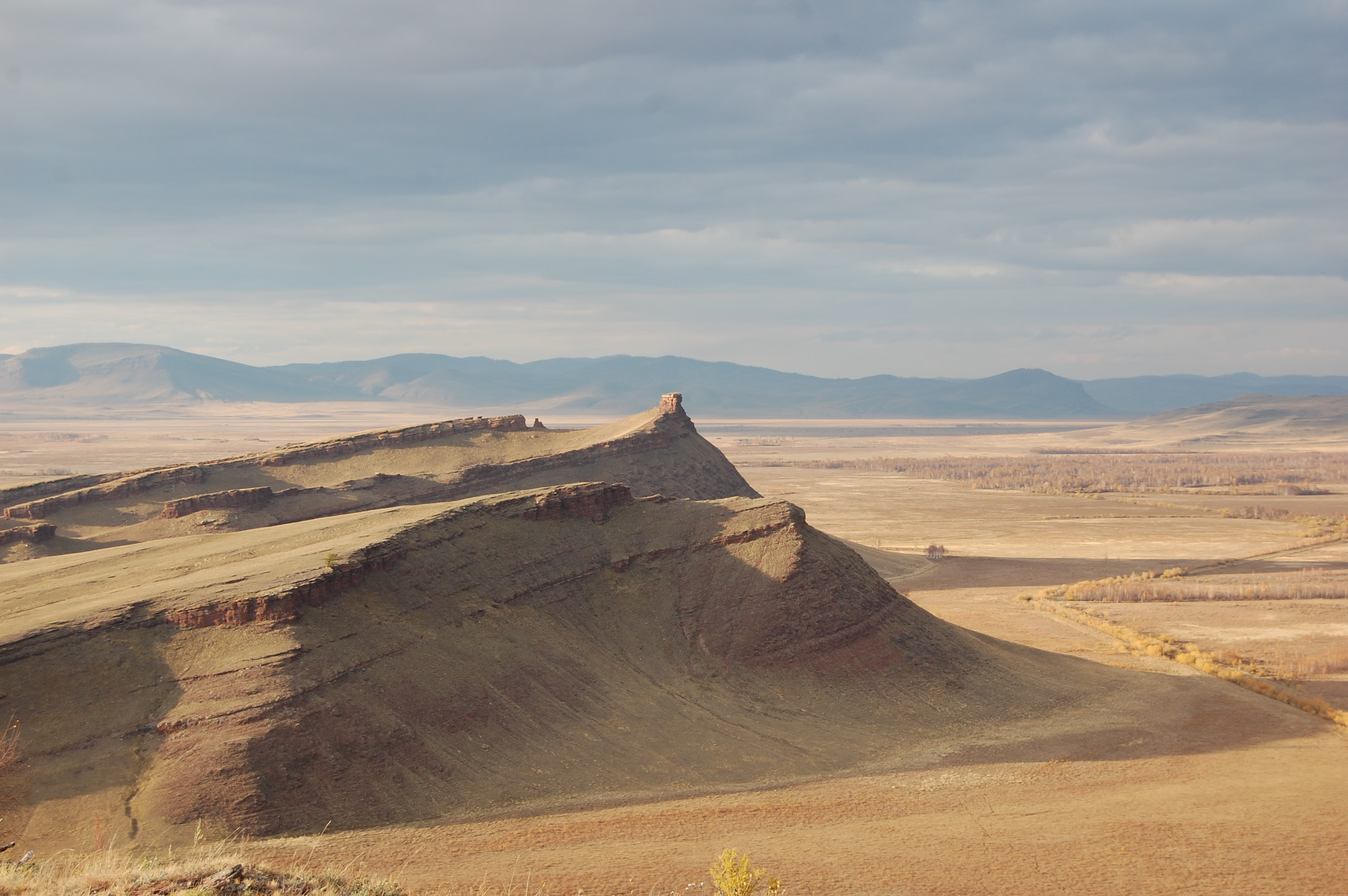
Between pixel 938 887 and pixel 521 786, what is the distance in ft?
39.8

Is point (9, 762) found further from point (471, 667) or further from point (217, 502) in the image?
point (217, 502)

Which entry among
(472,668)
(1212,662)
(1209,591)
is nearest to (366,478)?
(472,668)

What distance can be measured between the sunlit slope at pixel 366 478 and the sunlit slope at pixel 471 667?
2333cm

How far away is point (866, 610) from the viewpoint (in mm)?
45562

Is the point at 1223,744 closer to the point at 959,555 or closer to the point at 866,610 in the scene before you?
the point at 866,610

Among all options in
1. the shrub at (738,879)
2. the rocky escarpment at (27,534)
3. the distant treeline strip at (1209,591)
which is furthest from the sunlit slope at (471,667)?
the distant treeline strip at (1209,591)

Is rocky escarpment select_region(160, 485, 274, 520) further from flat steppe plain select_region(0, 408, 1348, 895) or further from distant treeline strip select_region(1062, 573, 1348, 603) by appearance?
distant treeline strip select_region(1062, 573, 1348, 603)

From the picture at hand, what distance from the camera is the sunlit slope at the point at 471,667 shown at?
2761 centimetres

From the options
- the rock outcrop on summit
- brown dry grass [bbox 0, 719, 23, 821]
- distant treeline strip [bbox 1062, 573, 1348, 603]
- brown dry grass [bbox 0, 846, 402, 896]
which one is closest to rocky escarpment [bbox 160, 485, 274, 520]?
the rock outcrop on summit

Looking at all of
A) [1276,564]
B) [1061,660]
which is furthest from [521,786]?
[1276,564]

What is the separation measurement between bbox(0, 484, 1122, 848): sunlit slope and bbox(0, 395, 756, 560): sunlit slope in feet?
76.6

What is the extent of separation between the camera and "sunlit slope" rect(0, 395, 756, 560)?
70.8 metres

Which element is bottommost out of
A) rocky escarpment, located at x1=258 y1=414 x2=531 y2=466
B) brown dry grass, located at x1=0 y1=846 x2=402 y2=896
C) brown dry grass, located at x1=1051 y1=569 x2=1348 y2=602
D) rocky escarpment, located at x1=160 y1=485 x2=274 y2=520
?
brown dry grass, located at x1=1051 y1=569 x2=1348 y2=602

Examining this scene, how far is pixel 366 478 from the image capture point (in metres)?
82.1
